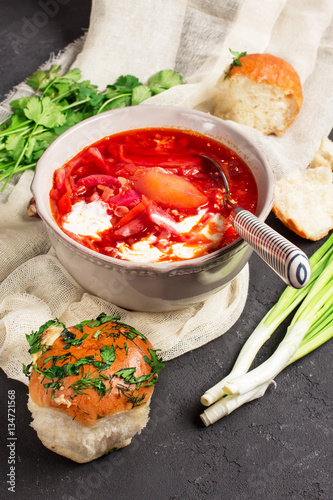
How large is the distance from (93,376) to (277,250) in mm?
903

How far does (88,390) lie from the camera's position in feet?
6.96

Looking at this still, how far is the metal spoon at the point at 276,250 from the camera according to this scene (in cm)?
180

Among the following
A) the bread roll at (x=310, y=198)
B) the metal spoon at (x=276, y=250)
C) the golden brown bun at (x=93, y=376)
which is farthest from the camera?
the bread roll at (x=310, y=198)

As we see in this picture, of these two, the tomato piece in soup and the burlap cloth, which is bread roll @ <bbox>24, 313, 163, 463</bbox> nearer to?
the tomato piece in soup

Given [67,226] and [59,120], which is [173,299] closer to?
[67,226]

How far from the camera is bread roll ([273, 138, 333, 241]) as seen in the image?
3162 millimetres

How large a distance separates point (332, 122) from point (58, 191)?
7.74 ft

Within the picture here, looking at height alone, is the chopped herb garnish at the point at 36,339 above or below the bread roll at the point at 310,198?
below

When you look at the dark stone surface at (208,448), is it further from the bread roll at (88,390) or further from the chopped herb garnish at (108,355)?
the chopped herb garnish at (108,355)

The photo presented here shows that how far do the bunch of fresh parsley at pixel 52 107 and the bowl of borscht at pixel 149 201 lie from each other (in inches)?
20.4

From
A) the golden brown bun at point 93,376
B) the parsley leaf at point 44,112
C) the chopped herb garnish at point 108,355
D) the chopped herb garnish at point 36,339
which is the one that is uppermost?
the parsley leaf at point 44,112

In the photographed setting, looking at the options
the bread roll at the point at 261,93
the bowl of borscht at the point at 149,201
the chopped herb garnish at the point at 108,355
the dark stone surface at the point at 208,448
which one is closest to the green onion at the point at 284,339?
the dark stone surface at the point at 208,448

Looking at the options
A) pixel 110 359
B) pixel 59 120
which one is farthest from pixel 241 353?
pixel 59 120

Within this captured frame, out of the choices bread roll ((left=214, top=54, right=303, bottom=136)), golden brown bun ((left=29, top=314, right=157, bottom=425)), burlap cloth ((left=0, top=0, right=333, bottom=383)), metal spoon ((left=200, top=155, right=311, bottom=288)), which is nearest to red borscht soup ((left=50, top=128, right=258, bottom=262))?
metal spoon ((left=200, top=155, right=311, bottom=288))
